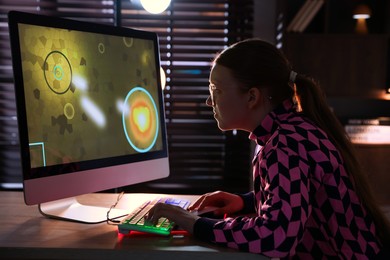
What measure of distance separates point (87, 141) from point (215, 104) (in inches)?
13.3

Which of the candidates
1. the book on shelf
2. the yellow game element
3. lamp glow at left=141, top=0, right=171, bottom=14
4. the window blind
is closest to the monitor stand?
the yellow game element

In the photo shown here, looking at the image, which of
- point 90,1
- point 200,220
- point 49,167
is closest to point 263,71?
point 200,220

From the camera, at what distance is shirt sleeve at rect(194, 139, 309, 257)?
34.3 inches

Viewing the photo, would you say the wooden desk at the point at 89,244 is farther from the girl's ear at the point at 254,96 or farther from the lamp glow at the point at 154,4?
the lamp glow at the point at 154,4

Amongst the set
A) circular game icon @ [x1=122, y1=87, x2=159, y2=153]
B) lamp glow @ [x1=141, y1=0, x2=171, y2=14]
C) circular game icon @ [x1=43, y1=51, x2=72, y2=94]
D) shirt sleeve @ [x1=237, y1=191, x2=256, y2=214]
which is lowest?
shirt sleeve @ [x1=237, y1=191, x2=256, y2=214]

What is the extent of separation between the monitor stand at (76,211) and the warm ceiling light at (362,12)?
250 cm

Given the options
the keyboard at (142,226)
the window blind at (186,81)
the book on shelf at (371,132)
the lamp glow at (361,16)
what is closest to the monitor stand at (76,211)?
the keyboard at (142,226)

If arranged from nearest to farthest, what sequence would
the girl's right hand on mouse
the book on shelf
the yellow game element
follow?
the girl's right hand on mouse < the yellow game element < the book on shelf

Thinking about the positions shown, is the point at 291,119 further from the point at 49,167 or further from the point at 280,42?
the point at 280,42

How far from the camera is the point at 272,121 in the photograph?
1.06 m

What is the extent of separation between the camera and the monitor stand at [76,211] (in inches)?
44.1

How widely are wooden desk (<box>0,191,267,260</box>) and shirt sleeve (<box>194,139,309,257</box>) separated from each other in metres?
0.02

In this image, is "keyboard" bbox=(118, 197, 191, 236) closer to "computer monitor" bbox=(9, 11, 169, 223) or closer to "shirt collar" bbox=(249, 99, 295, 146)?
"computer monitor" bbox=(9, 11, 169, 223)

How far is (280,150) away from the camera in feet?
3.02
